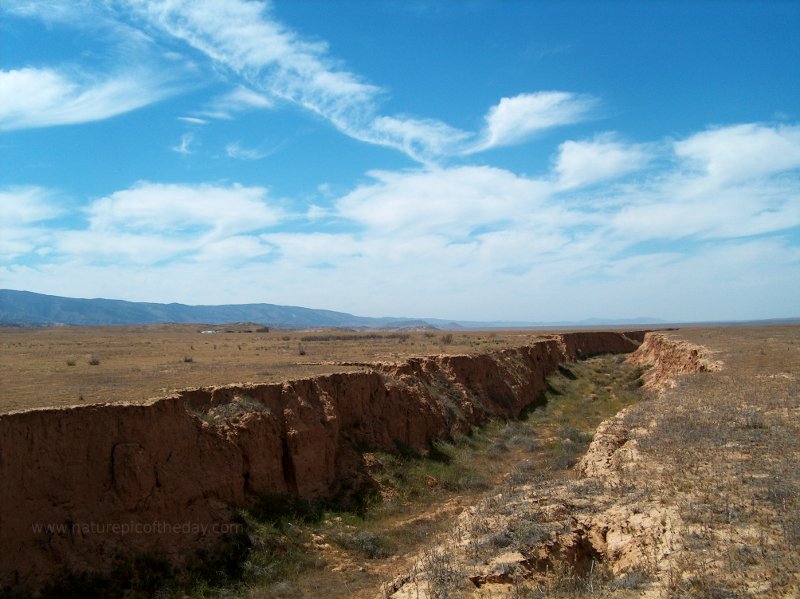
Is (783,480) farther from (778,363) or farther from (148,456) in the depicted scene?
(778,363)

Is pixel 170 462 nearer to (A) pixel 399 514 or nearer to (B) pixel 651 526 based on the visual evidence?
(A) pixel 399 514

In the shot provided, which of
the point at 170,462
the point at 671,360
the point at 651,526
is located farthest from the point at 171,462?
the point at 671,360

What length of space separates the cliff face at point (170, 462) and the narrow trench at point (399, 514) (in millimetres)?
1040

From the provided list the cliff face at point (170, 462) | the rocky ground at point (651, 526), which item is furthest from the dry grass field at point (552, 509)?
the cliff face at point (170, 462)

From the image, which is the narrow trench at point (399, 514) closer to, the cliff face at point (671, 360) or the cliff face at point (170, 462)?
the cliff face at point (170, 462)

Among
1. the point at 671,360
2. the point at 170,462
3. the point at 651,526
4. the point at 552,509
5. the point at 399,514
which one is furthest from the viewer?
the point at 671,360

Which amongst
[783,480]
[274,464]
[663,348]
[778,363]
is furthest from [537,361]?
[783,480]

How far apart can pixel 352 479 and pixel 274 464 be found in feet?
10.1

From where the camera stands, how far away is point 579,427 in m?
28.8

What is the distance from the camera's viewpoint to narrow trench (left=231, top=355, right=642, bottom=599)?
1343 cm

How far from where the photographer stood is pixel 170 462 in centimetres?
1423

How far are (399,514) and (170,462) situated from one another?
24.1 ft

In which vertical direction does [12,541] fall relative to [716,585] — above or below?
below

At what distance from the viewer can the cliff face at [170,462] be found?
11830mm
